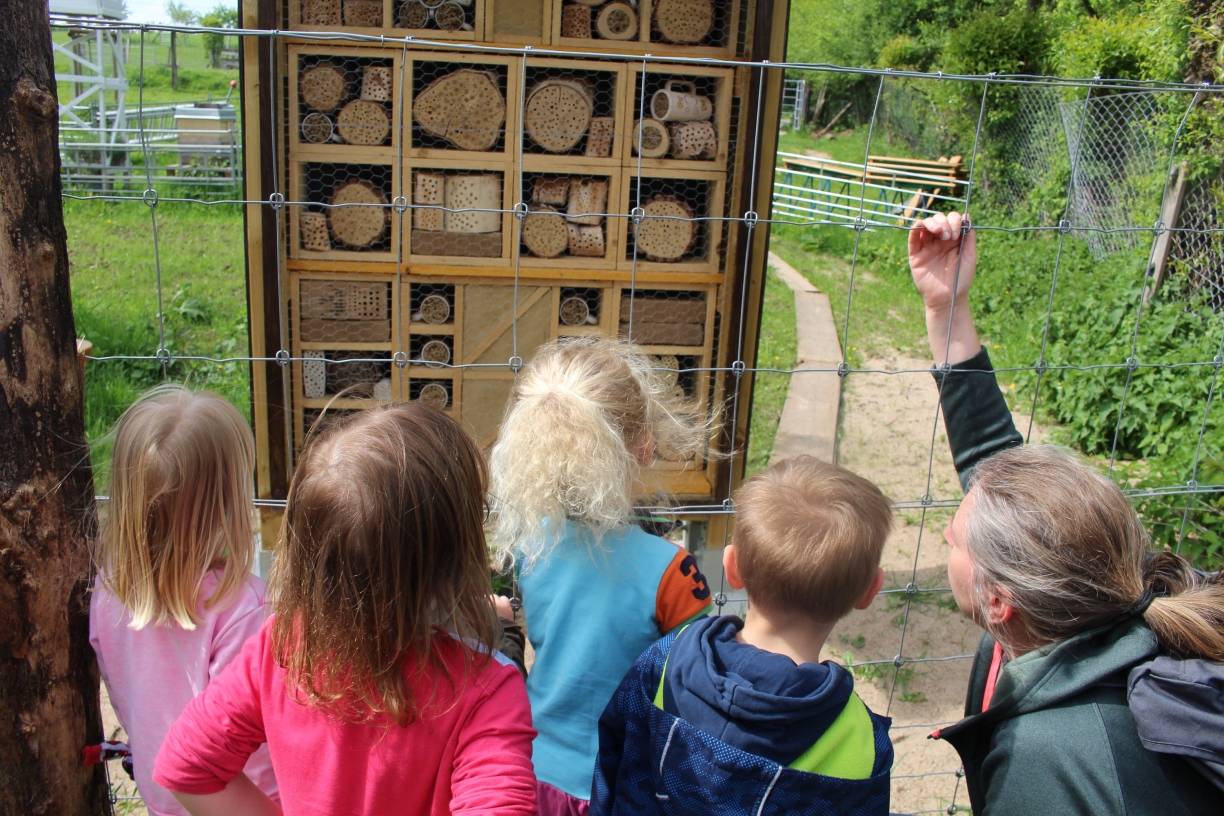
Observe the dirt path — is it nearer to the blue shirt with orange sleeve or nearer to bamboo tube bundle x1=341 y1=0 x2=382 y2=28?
the blue shirt with orange sleeve

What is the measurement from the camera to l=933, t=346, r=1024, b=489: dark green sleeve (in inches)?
78.7

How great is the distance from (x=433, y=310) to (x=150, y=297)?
481 centimetres

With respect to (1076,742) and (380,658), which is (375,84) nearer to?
(380,658)

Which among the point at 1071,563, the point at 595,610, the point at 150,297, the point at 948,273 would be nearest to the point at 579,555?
the point at 595,610

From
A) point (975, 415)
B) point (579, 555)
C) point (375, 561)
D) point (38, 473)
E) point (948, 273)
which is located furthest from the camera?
point (948, 273)

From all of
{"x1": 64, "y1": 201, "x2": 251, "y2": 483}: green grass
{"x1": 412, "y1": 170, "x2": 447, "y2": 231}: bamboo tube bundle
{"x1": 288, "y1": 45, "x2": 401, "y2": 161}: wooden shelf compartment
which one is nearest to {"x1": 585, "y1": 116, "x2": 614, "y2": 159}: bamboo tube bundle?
{"x1": 412, "y1": 170, "x2": 447, "y2": 231}: bamboo tube bundle

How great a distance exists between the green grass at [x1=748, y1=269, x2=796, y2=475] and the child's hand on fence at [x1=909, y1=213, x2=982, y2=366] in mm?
2080

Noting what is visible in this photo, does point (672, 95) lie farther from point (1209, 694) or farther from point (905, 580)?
point (1209, 694)

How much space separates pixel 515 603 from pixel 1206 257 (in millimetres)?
5644

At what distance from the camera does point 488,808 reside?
128 centimetres

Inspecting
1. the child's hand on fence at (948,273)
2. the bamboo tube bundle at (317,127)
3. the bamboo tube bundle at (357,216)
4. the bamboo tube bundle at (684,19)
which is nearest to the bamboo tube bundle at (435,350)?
the bamboo tube bundle at (357,216)

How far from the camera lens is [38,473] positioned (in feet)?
5.18

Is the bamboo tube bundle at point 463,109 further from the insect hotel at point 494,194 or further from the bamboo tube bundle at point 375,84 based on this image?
the bamboo tube bundle at point 375,84

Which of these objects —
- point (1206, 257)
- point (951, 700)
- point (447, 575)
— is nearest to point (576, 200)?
point (951, 700)
